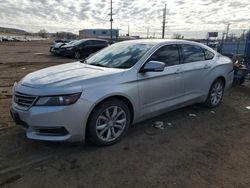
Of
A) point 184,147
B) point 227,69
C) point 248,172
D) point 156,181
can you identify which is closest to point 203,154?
point 184,147

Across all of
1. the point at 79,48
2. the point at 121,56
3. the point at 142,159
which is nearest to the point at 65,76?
the point at 121,56

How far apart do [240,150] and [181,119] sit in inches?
56.2

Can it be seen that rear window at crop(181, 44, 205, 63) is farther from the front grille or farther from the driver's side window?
the front grille

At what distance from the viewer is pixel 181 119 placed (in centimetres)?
506

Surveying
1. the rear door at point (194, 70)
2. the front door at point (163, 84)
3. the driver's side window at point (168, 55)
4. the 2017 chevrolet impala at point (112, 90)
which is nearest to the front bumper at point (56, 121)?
the 2017 chevrolet impala at point (112, 90)

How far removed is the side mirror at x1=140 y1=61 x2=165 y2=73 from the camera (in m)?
3.97

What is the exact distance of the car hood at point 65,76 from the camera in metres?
3.42

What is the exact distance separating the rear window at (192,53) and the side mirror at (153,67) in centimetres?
108

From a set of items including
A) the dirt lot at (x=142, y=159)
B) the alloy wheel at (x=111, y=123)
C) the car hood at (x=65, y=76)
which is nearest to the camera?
the dirt lot at (x=142, y=159)

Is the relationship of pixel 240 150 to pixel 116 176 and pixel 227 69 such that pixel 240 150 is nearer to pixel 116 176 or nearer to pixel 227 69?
pixel 116 176

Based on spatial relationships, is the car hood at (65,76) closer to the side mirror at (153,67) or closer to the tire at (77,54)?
the side mirror at (153,67)

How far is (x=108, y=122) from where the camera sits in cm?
379

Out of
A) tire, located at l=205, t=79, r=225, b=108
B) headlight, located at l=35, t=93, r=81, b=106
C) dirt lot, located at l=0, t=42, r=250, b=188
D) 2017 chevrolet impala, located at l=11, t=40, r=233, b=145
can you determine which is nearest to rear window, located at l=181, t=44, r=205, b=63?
2017 chevrolet impala, located at l=11, t=40, r=233, b=145

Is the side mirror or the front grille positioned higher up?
the side mirror
